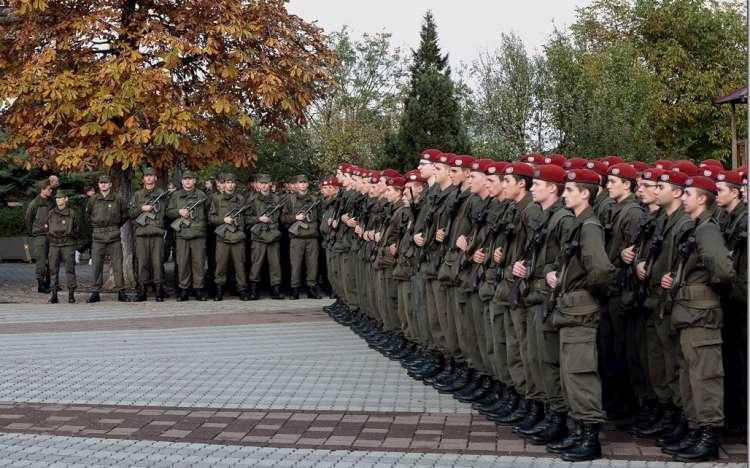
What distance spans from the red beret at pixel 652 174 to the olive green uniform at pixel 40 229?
14.5 metres

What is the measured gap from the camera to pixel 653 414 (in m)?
7.99

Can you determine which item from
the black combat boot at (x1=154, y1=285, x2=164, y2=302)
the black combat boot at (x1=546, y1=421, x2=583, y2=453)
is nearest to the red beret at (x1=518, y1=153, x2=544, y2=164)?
the black combat boot at (x1=546, y1=421, x2=583, y2=453)

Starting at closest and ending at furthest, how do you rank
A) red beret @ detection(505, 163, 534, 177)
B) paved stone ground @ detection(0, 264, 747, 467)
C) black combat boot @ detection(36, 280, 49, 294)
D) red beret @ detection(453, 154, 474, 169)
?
1. paved stone ground @ detection(0, 264, 747, 467)
2. red beret @ detection(505, 163, 534, 177)
3. red beret @ detection(453, 154, 474, 169)
4. black combat boot @ detection(36, 280, 49, 294)

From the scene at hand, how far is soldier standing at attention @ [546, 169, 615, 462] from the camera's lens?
701 centimetres

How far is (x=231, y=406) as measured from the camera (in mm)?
9047

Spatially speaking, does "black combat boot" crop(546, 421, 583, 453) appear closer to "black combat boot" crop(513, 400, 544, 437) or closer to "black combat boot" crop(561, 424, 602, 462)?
"black combat boot" crop(561, 424, 602, 462)

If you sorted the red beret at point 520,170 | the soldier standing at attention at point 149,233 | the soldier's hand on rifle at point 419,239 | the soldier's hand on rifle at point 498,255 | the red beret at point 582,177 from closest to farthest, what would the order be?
the red beret at point 582,177, the soldier's hand on rifle at point 498,255, the red beret at point 520,170, the soldier's hand on rifle at point 419,239, the soldier standing at attention at point 149,233

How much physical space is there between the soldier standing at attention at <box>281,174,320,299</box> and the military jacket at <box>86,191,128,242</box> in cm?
275

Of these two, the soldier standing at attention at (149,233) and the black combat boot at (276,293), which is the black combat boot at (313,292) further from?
the soldier standing at attention at (149,233)

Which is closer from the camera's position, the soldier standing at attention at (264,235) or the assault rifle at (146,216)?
the assault rifle at (146,216)

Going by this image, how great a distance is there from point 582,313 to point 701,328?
76cm

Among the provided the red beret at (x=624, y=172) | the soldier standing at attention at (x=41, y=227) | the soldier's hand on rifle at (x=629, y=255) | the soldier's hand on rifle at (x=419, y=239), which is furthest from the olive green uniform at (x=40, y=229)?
the soldier's hand on rifle at (x=629, y=255)

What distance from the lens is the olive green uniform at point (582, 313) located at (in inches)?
277

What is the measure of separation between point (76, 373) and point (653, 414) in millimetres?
5716
